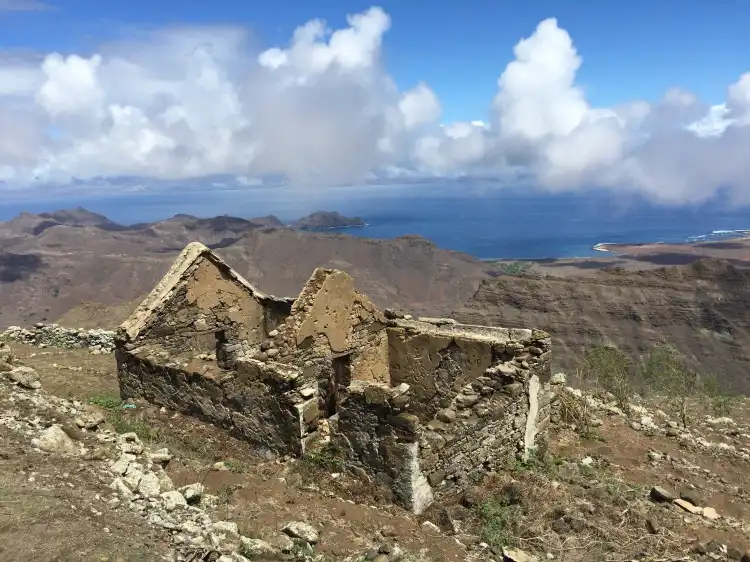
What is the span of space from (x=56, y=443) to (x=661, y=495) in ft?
31.8

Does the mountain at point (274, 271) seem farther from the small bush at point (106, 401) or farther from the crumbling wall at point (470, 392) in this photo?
the small bush at point (106, 401)

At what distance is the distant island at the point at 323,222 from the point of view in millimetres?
173125

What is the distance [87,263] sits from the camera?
8925 centimetres

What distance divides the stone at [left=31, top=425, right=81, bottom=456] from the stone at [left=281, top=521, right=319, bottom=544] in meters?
3.19

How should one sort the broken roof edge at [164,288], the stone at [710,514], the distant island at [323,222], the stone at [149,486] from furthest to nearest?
the distant island at [323,222], the broken roof edge at [164,288], the stone at [710,514], the stone at [149,486]

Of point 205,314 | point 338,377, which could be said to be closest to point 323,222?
point 205,314

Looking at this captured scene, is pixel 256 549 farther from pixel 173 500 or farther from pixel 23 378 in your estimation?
pixel 23 378

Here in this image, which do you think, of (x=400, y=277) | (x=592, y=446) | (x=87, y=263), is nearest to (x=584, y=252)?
(x=400, y=277)

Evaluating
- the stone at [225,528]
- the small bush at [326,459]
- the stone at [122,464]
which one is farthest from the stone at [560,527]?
the stone at [122,464]

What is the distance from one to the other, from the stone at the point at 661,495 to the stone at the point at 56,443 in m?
9.32

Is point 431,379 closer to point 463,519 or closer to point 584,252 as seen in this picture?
point 463,519

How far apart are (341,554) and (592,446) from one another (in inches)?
284

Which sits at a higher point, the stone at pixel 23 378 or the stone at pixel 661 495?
the stone at pixel 23 378

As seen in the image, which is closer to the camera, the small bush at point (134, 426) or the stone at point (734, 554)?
the stone at point (734, 554)
